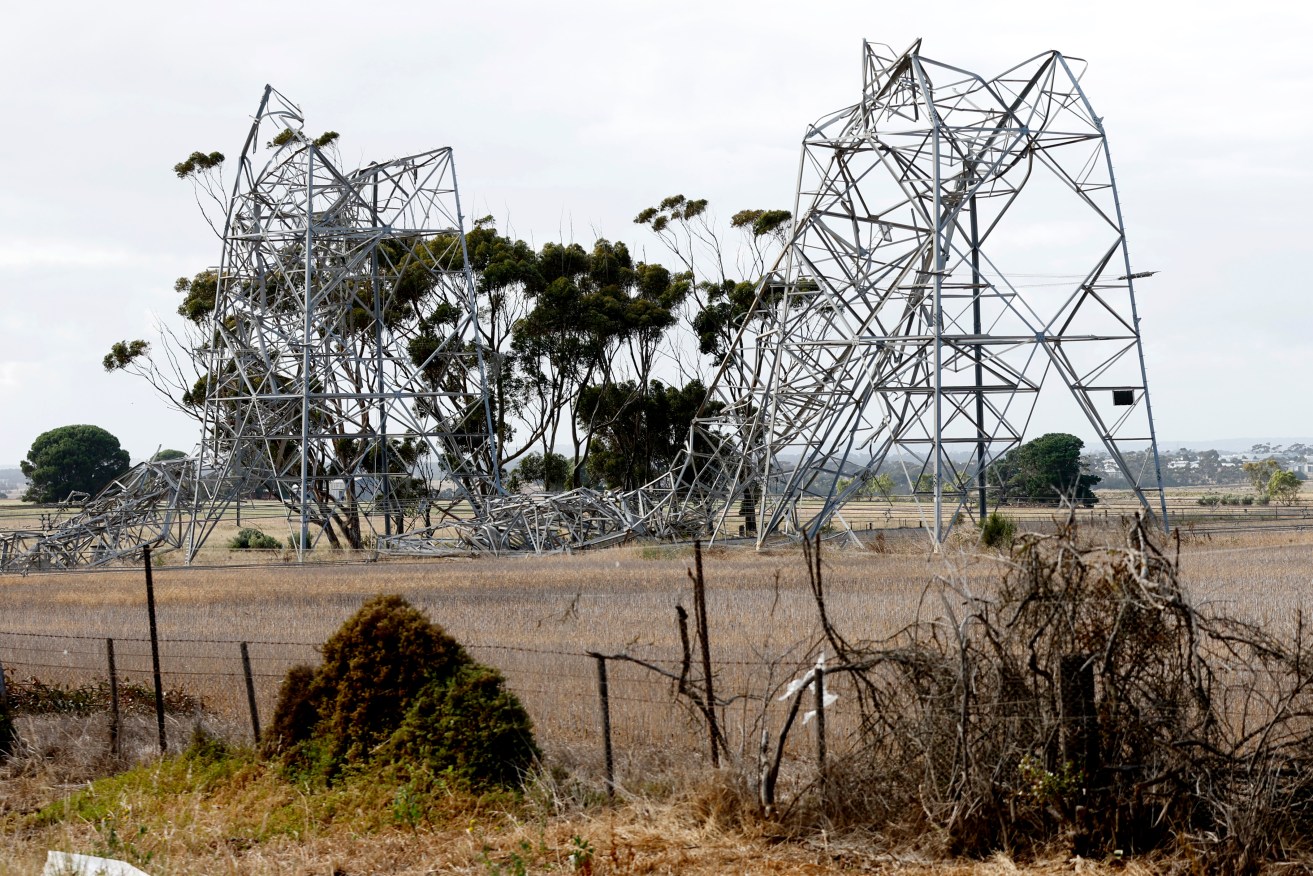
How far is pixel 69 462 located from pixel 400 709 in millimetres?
103986

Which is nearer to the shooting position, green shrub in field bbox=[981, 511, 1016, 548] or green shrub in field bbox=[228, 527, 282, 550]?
green shrub in field bbox=[981, 511, 1016, 548]

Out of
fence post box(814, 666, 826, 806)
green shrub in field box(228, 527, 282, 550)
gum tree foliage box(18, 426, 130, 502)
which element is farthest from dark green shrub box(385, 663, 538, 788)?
gum tree foliage box(18, 426, 130, 502)

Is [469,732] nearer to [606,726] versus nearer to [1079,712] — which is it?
[606,726]

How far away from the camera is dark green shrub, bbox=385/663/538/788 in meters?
9.40

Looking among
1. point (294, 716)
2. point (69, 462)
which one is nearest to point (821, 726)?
point (294, 716)

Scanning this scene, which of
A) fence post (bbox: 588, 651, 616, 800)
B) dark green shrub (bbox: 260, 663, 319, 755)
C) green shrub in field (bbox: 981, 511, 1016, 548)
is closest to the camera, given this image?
fence post (bbox: 588, 651, 616, 800)

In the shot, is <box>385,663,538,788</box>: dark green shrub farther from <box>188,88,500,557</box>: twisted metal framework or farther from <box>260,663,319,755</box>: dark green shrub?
<box>188,88,500,557</box>: twisted metal framework

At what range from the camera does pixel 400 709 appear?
995 centimetres

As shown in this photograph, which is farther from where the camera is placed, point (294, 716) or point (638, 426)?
point (638, 426)

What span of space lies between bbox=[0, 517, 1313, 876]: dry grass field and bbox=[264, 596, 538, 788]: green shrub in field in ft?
1.40

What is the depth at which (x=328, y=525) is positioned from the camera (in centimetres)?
4166

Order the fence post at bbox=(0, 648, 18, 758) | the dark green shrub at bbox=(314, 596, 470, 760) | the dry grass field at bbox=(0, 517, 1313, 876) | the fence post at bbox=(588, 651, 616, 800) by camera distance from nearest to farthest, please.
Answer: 1. the dry grass field at bbox=(0, 517, 1313, 876)
2. the fence post at bbox=(588, 651, 616, 800)
3. the dark green shrub at bbox=(314, 596, 470, 760)
4. the fence post at bbox=(0, 648, 18, 758)

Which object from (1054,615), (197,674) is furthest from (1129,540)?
(197,674)

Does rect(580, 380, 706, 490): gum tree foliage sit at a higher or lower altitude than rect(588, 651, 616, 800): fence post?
higher
